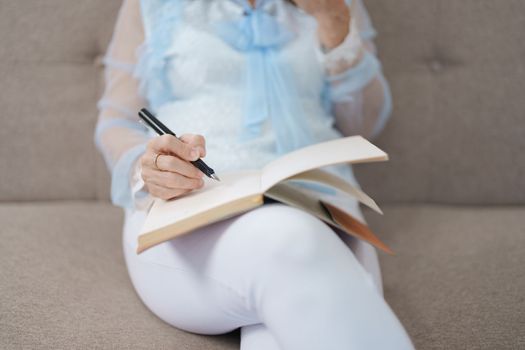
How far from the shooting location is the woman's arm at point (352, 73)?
0.96m

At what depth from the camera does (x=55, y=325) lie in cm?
76

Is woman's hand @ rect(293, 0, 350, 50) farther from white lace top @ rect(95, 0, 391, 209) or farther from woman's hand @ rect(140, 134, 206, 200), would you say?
woman's hand @ rect(140, 134, 206, 200)

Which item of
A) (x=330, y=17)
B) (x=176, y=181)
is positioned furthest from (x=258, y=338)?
(x=330, y=17)

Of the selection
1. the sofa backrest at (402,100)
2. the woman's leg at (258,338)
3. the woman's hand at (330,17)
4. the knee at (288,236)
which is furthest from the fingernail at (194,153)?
the sofa backrest at (402,100)

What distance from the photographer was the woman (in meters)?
0.60

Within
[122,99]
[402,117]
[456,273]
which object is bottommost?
[456,273]

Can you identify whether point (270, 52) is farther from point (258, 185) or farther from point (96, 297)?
point (96, 297)

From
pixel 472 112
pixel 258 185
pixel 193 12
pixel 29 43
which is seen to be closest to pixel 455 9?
pixel 472 112

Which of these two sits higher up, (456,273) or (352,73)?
(352,73)

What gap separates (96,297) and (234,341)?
23 cm

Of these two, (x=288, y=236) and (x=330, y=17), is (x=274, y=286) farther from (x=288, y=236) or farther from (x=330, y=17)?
(x=330, y=17)

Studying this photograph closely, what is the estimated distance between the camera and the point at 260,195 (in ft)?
2.12

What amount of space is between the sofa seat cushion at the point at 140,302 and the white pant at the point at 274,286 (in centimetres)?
7

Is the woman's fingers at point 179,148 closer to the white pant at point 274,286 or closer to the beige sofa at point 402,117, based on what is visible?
the white pant at point 274,286
